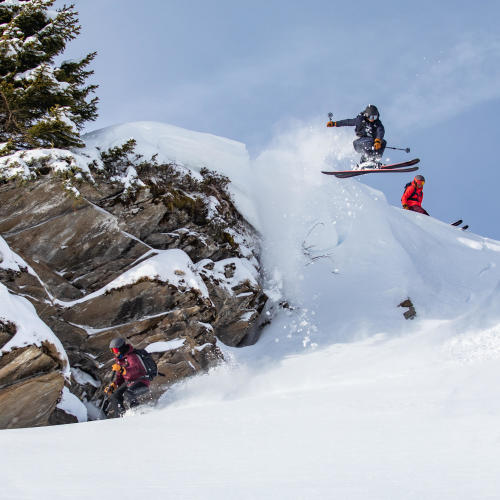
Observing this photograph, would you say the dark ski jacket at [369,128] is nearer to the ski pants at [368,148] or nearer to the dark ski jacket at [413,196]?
the ski pants at [368,148]

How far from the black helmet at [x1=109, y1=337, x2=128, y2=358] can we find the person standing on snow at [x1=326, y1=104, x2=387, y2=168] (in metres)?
10.1

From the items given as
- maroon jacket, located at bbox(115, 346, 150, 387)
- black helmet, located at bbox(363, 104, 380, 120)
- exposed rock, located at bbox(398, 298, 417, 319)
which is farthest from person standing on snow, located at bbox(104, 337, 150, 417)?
black helmet, located at bbox(363, 104, 380, 120)

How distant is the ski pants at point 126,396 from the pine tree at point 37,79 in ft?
22.7

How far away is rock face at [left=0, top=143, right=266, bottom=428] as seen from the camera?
34.5 feet

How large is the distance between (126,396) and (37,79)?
902 centimetres

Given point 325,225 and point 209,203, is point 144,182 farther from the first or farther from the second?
point 325,225

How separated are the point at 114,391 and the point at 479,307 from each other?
10.9 metres

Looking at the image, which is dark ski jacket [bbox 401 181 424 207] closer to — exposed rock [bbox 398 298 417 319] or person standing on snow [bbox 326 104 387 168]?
person standing on snow [bbox 326 104 387 168]

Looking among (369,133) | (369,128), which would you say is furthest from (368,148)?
(369,128)

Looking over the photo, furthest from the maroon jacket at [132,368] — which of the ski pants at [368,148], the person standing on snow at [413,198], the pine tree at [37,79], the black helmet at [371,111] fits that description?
the person standing on snow at [413,198]

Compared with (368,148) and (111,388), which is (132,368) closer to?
(111,388)

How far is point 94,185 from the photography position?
11664 mm

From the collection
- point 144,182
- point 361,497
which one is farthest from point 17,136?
point 361,497

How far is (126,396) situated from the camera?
8.86 meters
